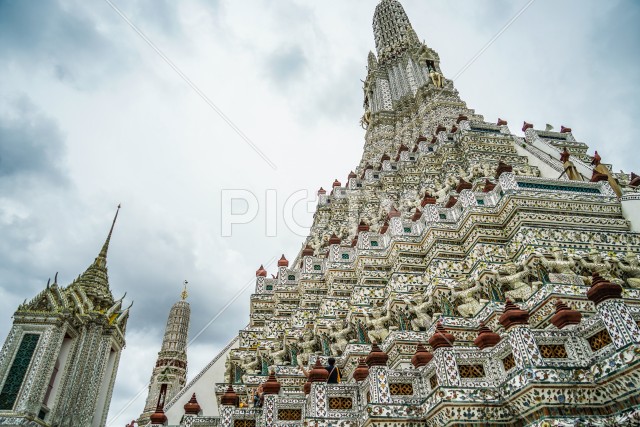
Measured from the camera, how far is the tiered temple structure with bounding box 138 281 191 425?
34.1m

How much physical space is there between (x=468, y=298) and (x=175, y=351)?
34.2 m

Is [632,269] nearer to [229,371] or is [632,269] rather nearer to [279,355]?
[279,355]

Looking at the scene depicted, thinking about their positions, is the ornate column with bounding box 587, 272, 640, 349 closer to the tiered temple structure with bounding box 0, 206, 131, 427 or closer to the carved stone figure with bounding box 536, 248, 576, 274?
the carved stone figure with bounding box 536, 248, 576, 274

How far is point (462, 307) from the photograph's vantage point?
372 inches

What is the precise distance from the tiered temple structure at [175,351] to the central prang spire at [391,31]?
87.5 ft

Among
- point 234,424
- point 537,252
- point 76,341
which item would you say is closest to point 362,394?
point 234,424

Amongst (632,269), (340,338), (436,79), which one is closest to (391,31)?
(436,79)

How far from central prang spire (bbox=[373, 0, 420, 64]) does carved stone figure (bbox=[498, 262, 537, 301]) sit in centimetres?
3080

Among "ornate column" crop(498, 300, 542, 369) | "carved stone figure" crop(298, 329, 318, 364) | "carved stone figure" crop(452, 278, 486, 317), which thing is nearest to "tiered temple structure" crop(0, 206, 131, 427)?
"carved stone figure" crop(298, 329, 318, 364)

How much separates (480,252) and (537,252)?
1.43 meters

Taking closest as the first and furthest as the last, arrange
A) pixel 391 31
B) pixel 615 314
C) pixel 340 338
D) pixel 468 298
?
pixel 615 314 → pixel 468 298 → pixel 340 338 → pixel 391 31

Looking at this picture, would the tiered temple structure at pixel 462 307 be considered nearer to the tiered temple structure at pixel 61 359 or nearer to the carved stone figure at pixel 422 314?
the carved stone figure at pixel 422 314

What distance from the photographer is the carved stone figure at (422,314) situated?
9.87m

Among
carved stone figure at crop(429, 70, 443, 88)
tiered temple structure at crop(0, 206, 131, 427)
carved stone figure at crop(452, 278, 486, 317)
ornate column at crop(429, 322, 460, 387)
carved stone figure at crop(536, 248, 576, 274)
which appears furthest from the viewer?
carved stone figure at crop(429, 70, 443, 88)
